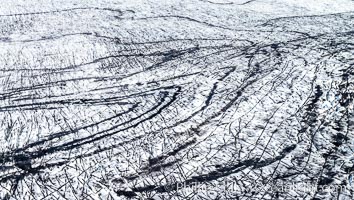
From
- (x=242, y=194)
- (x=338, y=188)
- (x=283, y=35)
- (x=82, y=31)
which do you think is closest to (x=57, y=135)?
(x=242, y=194)

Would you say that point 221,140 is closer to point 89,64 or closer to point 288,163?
point 288,163

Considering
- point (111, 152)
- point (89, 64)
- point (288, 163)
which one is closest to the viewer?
point (288, 163)

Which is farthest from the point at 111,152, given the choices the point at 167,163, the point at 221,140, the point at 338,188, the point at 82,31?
the point at 82,31

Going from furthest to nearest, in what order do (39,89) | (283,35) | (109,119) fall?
(283,35) < (39,89) < (109,119)

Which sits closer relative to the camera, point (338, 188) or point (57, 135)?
point (338, 188)

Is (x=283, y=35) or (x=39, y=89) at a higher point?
(x=283, y=35)

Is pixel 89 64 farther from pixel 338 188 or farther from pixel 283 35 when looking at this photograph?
pixel 338 188
